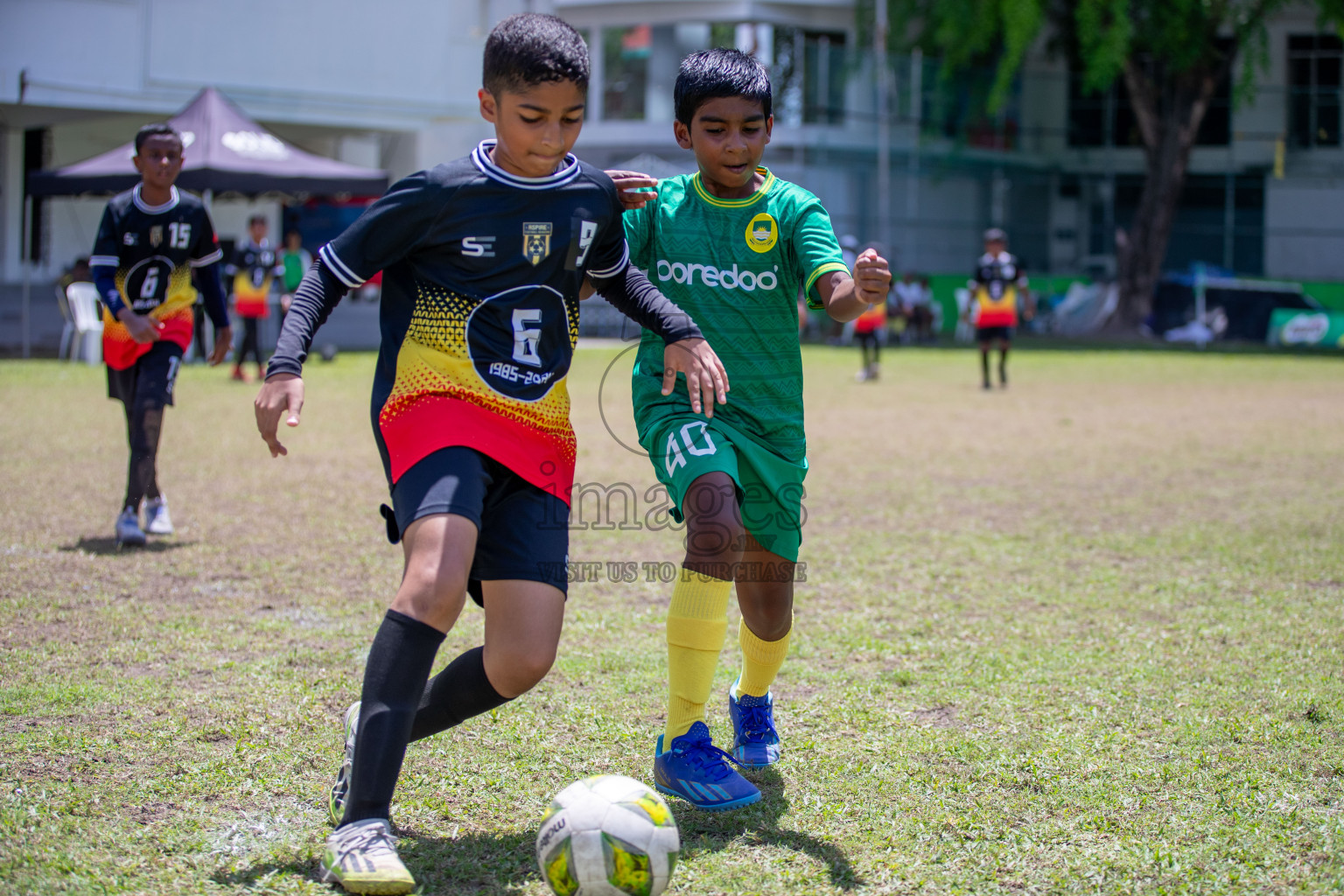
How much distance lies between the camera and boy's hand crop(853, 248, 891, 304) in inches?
123

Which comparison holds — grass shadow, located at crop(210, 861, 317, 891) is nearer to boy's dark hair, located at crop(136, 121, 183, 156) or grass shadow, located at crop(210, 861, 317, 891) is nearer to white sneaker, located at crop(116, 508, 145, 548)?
white sneaker, located at crop(116, 508, 145, 548)

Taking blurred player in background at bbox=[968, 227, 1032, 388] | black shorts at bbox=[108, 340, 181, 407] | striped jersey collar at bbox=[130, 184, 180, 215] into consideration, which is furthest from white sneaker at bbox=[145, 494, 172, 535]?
blurred player in background at bbox=[968, 227, 1032, 388]

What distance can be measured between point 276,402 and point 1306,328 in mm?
26472

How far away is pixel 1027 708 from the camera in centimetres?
393

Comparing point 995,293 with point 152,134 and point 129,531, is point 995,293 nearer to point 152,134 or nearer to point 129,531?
point 152,134

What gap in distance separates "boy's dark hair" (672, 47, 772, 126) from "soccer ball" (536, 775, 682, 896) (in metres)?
1.89

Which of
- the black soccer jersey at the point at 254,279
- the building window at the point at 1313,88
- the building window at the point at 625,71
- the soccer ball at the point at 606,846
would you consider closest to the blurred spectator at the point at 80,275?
the black soccer jersey at the point at 254,279

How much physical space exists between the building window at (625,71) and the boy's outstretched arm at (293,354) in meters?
29.3

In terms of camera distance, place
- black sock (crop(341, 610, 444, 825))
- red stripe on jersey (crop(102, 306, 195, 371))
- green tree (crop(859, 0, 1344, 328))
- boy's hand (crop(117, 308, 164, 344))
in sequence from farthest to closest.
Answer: green tree (crop(859, 0, 1344, 328)) → red stripe on jersey (crop(102, 306, 195, 371)) → boy's hand (crop(117, 308, 164, 344)) → black sock (crop(341, 610, 444, 825))

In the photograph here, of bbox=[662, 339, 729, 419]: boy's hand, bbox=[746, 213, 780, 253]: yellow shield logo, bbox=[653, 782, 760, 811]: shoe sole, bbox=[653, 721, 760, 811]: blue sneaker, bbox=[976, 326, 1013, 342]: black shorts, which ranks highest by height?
bbox=[976, 326, 1013, 342]: black shorts

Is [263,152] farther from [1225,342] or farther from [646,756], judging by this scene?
[1225,342]

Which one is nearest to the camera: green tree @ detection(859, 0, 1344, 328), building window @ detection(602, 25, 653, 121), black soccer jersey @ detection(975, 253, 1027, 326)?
black soccer jersey @ detection(975, 253, 1027, 326)

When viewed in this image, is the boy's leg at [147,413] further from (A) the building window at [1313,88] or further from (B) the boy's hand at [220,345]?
(A) the building window at [1313,88]

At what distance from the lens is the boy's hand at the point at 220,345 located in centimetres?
612
